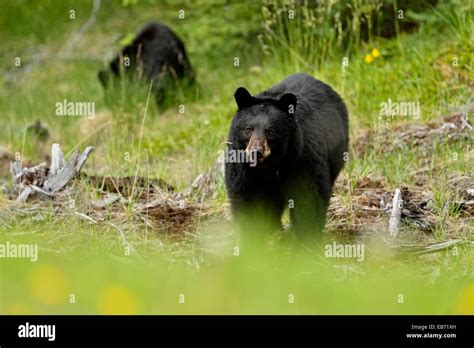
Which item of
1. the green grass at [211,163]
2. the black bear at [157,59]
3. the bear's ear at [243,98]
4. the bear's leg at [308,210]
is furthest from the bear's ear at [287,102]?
the black bear at [157,59]

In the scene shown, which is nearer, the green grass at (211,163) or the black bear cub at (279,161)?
the green grass at (211,163)

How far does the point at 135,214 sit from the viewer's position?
6.84 meters

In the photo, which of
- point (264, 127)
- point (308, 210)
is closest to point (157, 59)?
point (308, 210)

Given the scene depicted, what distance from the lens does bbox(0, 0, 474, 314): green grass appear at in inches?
165

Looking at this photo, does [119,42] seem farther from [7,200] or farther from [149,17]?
[7,200]

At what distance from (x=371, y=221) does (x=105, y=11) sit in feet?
39.4

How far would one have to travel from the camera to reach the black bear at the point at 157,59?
12.8 m

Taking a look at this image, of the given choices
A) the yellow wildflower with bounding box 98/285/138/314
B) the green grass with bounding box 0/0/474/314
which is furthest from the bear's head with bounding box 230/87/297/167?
the yellow wildflower with bounding box 98/285/138/314

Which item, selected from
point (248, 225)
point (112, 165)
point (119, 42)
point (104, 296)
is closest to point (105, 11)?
point (119, 42)

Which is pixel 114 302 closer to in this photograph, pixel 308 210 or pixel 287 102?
pixel 287 102

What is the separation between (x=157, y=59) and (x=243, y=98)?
735 centimetres

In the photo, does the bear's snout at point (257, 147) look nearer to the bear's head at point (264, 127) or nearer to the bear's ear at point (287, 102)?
the bear's head at point (264, 127)

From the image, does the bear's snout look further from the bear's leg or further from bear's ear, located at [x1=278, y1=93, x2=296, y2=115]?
the bear's leg

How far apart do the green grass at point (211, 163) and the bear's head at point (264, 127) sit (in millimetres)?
705
